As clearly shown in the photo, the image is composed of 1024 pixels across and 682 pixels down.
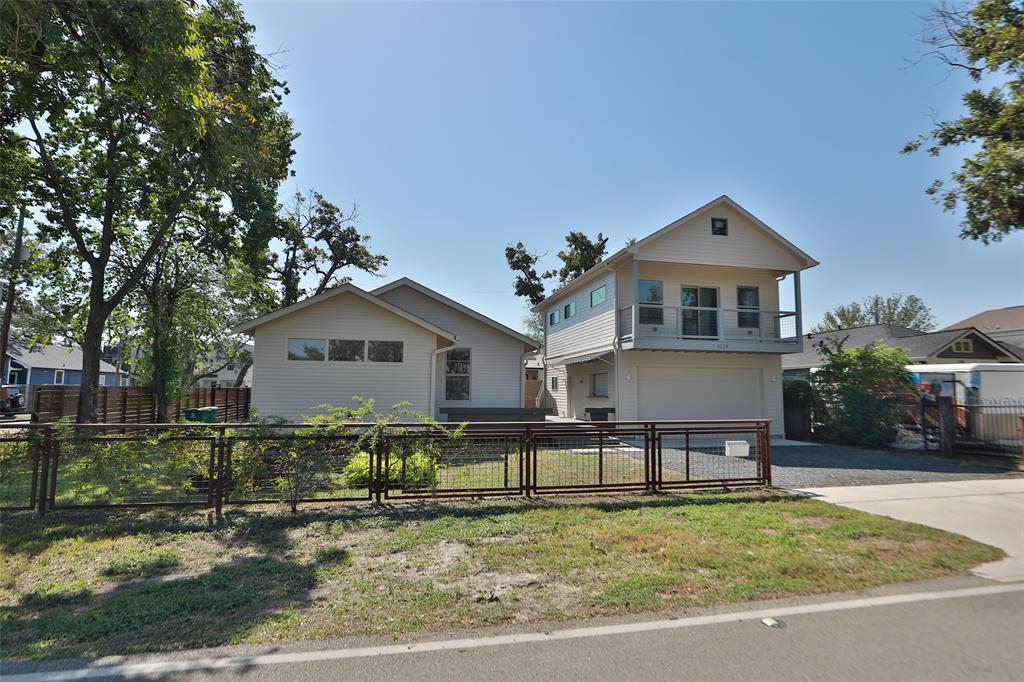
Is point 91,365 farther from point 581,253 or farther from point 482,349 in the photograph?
point 581,253

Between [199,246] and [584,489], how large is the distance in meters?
17.7

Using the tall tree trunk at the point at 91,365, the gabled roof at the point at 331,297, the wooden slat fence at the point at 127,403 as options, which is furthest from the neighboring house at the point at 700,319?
the tall tree trunk at the point at 91,365

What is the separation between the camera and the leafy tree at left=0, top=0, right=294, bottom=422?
5.74 meters

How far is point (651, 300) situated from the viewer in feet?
55.7

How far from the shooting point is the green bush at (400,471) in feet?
23.9

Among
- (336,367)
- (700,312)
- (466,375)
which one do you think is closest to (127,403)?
(336,367)

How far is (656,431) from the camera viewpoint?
322 inches

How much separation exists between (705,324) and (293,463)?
549 inches

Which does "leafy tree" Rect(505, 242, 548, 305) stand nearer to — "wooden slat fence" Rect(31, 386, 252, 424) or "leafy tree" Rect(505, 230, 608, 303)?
"leafy tree" Rect(505, 230, 608, 303)

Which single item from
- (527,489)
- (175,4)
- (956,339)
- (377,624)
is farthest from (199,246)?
(956,339)

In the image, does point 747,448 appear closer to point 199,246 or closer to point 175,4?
point 175,4

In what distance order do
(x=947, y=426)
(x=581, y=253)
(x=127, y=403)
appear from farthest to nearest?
(x=581, y=253) → (x=127, y=403) → (x=947, y=426)

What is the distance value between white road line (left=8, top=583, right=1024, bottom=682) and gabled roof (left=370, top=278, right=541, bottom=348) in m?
13.9

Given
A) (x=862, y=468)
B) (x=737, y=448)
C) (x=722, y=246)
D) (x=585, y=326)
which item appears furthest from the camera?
(x=585, y=326)
